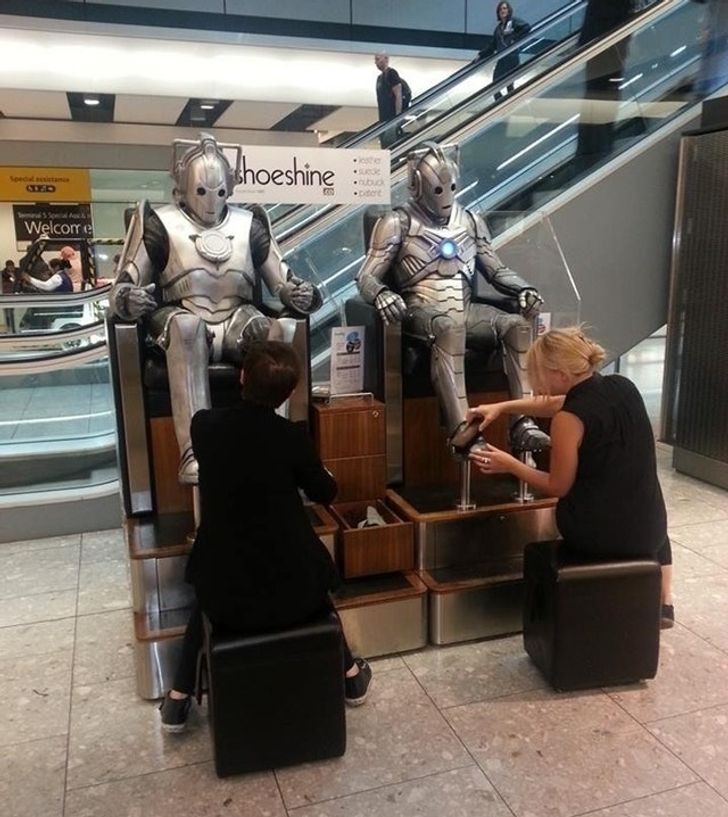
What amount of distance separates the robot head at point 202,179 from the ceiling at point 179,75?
5.12 meters

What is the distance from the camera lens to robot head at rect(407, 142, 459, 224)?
10.2 feet

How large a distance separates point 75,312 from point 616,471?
3546 mm

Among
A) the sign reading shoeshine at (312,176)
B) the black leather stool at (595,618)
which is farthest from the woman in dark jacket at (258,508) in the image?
the sign reading shoeshine at (312,176)

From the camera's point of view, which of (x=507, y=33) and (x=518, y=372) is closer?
(x=518, y=372)

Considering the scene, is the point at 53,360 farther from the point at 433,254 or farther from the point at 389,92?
the point at 389,92

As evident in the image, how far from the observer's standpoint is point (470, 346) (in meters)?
3.16

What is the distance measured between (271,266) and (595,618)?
5.60 ft

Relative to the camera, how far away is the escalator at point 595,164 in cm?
437

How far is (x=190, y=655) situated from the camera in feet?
7.05

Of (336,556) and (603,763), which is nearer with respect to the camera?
(603,763)

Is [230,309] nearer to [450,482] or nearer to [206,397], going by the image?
[206,397]

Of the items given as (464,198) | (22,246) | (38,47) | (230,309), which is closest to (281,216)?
(464,198)

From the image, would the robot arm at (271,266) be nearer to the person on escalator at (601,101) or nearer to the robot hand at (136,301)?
the robot hand at (136,301)

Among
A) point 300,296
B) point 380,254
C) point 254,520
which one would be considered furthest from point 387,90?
point 254,520
